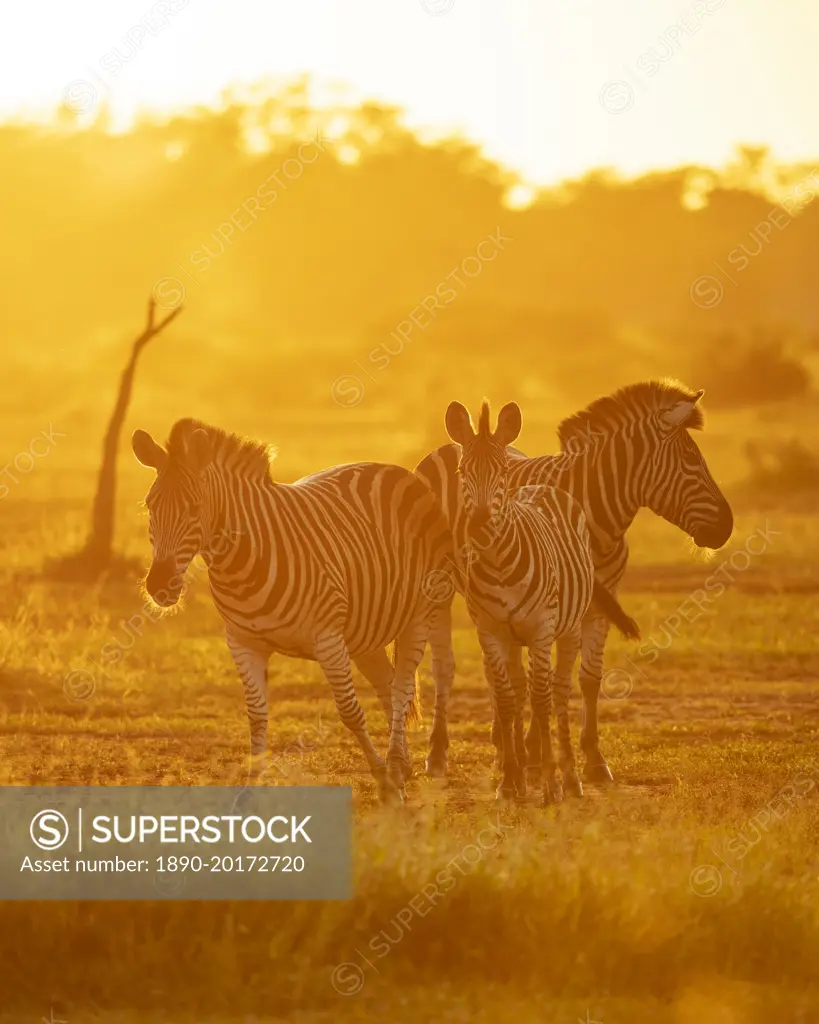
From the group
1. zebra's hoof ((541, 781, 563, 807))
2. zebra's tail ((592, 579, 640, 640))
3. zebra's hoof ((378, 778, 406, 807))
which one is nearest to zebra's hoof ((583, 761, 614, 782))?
zebra's tail ((592, 579, 640, 640))

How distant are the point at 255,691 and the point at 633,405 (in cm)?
386

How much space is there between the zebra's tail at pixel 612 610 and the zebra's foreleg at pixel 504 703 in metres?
1.17

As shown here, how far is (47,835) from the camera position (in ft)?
23.5

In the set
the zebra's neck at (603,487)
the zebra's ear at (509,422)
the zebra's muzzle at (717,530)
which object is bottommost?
the zebra's ear at (509,422)

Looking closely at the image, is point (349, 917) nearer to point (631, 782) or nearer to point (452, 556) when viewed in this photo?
point (452, 556)

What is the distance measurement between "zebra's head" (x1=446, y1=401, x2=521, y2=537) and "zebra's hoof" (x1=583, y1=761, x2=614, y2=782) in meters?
2.57

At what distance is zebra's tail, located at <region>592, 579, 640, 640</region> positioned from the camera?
34.8ft

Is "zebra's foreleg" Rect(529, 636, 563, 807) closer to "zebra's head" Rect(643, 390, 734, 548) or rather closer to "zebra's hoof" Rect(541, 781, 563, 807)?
"zebra's hoof" Rect(541, 781, 563, 807)

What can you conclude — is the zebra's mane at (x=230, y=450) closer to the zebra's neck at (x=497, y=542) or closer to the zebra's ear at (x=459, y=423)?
the zebra's ear at (x=459, y=423)

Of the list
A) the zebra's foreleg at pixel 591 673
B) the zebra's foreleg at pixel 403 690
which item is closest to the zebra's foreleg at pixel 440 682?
the zebra's foreleg at pixel 403 690

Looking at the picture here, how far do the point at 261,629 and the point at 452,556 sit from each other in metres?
1.73

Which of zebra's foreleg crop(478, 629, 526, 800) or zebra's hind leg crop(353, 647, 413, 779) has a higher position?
zebra's hind leg crop(353, 647, 413, 779)

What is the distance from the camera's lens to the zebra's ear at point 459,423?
9.09 m

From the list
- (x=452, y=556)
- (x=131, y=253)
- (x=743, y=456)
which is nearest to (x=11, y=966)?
(x=452, y=556)
